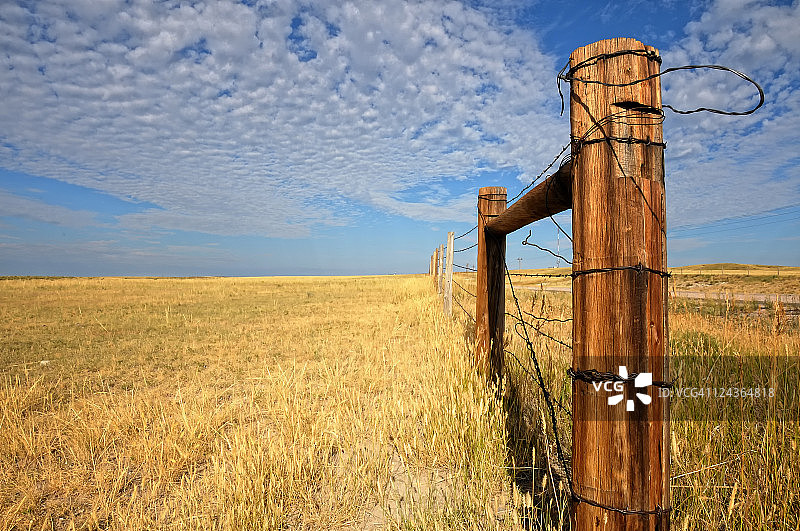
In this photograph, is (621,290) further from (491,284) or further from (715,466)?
(491,284)

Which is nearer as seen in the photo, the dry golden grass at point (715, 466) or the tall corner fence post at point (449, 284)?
the dry golden grass at point (715, 466)

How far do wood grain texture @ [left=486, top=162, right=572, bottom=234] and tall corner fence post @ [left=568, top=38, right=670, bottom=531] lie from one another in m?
0.23

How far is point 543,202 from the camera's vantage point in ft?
6.85

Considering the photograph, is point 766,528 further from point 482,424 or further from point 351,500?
point 351,500

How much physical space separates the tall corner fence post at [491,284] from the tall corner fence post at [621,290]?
208 centimetres

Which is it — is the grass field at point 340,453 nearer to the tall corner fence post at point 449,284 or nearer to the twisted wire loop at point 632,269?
the twisted wire loop at point 632,269

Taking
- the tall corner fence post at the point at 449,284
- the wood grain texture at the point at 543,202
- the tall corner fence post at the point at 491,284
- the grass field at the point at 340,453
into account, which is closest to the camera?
the wood grain texture at the point at 543,202

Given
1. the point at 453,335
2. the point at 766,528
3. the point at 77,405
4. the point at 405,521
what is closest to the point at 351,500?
the point at 405,521

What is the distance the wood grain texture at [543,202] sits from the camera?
1752mm

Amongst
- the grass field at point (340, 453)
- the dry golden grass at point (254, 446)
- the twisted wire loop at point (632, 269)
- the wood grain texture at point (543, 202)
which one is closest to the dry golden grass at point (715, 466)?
the grass field at point (340, 453)

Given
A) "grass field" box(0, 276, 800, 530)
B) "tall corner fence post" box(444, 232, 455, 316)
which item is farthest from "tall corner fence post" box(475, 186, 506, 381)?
"tall corner fence post" box(444, 232, 455, 316)

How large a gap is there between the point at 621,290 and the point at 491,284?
2209mm

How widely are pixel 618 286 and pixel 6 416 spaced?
16.9ft

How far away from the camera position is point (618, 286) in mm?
1347
